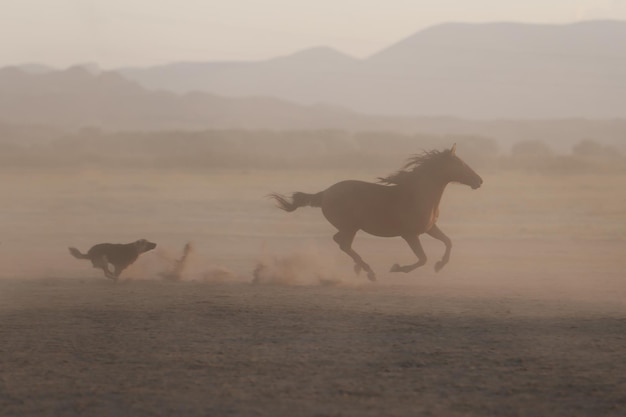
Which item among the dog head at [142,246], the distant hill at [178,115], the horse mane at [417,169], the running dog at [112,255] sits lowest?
the running dog at [112,255]

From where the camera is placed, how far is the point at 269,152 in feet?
156

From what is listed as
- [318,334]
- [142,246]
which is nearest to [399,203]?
[142,246]

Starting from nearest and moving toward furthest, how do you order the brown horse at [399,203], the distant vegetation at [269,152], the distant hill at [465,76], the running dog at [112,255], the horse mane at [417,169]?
the brown horse at [399,203], the running dog at [112,255], the horse mane at [417,169], the distant vegetation at [269,152], the distant hill at [465,76]

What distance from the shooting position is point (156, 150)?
48656 millimetres

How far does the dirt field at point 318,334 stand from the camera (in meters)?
8.98

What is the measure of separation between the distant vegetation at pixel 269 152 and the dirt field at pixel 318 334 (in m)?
16.0

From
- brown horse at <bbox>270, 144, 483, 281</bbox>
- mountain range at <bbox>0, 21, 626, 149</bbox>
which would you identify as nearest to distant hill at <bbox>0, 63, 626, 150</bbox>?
mountain range at <bbox>0, 21, 626, 149</bbox>

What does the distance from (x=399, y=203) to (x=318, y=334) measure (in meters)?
5.59

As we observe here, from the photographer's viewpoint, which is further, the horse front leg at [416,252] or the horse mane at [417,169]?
the horse mane at [417,169]

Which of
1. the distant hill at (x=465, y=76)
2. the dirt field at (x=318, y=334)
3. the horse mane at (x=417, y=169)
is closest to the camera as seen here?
the dirt field at (x=318, y=334)

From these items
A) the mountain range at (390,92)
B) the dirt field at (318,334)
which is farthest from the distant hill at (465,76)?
the dirt field at (318,334)

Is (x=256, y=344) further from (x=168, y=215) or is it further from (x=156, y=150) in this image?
(x=156, y=150)

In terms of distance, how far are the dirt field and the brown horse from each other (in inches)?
31.0

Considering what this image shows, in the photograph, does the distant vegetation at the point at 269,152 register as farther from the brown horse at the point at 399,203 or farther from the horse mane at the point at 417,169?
the brown horse at the point at 399,203
